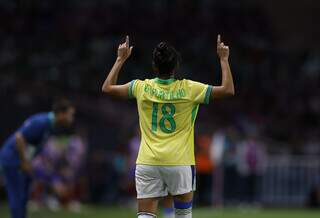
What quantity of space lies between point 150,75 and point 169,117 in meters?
16.3

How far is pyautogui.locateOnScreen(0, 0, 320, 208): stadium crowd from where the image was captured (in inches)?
960

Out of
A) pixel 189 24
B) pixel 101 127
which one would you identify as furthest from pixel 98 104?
pixel 189 24

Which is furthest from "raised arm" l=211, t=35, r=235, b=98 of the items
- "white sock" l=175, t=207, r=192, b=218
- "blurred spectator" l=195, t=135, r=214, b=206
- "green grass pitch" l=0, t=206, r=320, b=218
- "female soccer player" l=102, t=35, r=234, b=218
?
"blurred spectator" l=195, t=135, r=214, b=206

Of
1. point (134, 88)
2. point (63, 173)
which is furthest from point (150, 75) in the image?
point (134, 88)

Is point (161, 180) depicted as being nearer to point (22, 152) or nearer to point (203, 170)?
point (22, 152)

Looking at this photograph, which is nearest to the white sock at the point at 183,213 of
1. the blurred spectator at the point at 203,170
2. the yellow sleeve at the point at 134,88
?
the yellow sleeve at the point at 134,88

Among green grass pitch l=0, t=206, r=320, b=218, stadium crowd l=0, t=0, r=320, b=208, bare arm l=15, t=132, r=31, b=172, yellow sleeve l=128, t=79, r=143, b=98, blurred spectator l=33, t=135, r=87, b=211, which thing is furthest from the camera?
stadium crowd l=0, t=0, r=320, b=208

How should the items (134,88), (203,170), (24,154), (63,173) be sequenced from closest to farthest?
(134,88) → (24,154) → (63,173) → (203,170)

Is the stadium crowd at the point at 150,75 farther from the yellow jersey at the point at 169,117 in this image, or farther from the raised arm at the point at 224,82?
the raised arm at the point at 224,82

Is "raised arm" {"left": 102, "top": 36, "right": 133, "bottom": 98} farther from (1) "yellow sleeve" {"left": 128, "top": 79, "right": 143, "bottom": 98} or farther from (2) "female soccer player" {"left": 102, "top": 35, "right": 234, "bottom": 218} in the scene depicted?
(2) "female soccer player" {"left": 102, "top": 35, "right": 234, "bottom": 218}

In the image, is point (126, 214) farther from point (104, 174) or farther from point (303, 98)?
point (303, 98)

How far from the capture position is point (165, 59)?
10117 millimetres

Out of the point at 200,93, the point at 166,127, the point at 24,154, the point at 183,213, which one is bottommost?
the point at 183,213

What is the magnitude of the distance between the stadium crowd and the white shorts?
1279 cm
